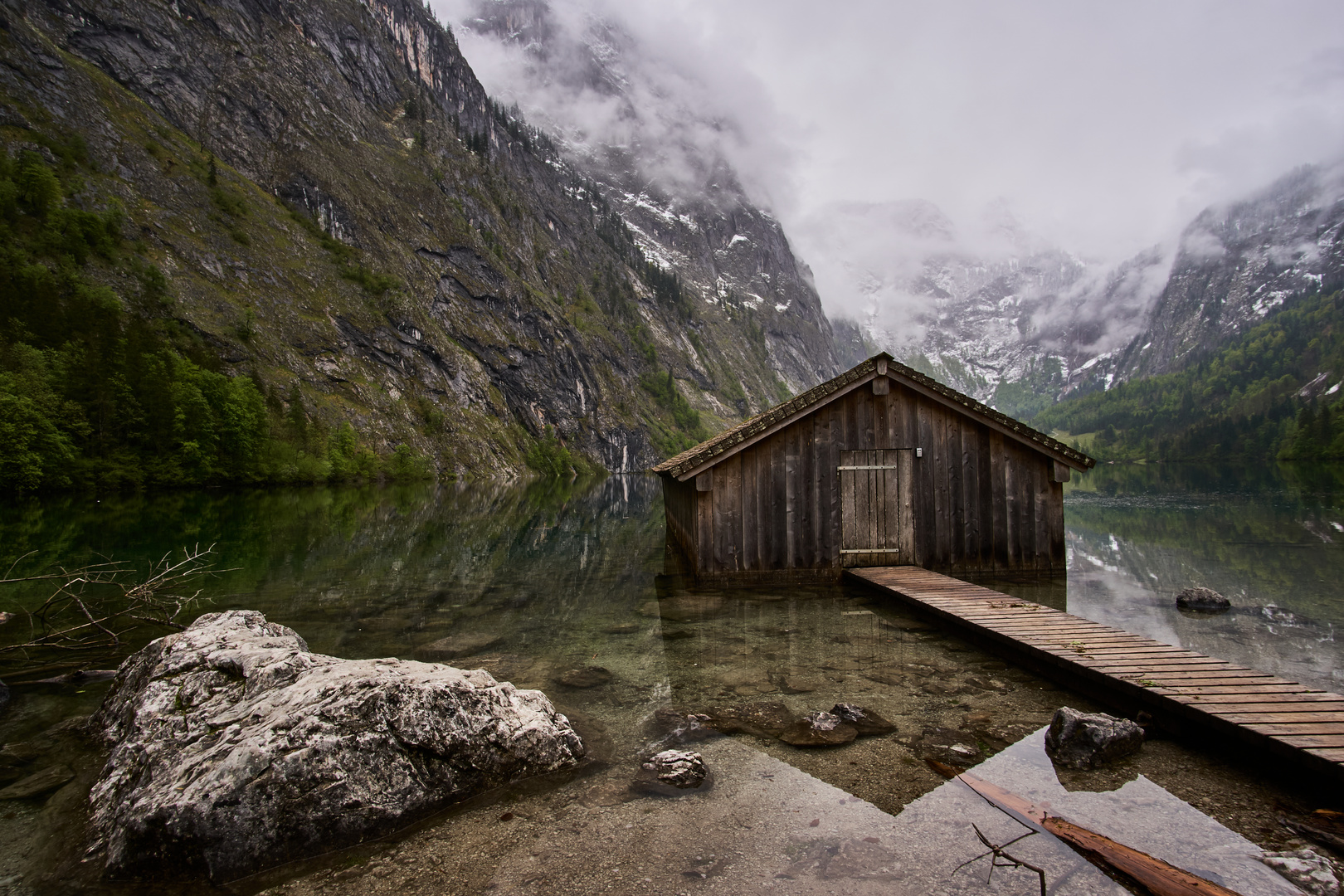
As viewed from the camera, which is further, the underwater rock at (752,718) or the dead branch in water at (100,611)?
the dead branch in water at (100,611)

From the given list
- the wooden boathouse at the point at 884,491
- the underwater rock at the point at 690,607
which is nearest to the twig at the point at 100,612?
the underwater rock at the point at 690,607

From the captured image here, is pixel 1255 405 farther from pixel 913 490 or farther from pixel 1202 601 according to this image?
pixel 913 490

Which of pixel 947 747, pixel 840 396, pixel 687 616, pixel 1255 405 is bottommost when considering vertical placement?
pixel 947 747

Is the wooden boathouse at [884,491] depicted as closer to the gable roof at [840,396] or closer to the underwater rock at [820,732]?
the gable roof at [840,396]

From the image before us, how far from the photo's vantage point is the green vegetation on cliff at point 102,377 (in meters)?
41.2

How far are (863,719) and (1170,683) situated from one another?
9.96 ft

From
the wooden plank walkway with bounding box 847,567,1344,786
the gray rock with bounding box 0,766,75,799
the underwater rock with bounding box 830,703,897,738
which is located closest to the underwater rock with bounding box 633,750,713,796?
the underwater rock with bounding box 830,703,897,738

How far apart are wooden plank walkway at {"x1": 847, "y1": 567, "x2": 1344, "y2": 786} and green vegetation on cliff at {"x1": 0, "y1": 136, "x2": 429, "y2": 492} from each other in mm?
51492

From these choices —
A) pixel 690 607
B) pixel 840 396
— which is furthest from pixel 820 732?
pixel 840 396

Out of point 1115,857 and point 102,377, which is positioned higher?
point 102,377

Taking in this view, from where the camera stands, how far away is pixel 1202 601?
12.2m

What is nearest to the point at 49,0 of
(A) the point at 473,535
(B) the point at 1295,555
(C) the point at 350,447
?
(C) the point at 350,447

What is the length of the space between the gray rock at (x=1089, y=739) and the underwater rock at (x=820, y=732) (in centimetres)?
170

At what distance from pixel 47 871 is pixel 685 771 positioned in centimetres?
436
